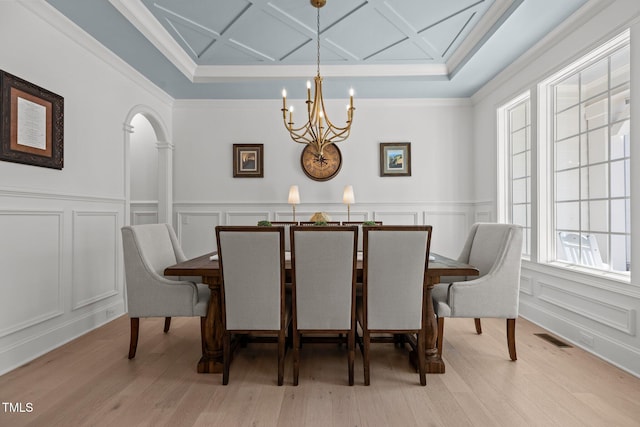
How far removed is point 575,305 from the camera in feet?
9.01

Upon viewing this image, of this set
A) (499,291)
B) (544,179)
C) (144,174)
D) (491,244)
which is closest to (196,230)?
(144,174)

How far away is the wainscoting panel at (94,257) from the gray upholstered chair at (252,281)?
5.59 ft

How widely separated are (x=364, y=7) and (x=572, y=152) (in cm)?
217

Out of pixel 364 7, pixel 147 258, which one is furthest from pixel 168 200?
pixel 364 7

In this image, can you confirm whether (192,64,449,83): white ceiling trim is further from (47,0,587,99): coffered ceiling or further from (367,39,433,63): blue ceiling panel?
(367,39,433,63): blue ceiling panel

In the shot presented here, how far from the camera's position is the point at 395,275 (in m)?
1.99

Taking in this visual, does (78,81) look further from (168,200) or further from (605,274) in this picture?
(605,274)

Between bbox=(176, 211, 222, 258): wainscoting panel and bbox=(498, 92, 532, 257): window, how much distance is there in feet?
12.0

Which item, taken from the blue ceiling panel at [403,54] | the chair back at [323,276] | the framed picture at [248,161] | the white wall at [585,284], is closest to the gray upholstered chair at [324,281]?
the chair back at [323,276]

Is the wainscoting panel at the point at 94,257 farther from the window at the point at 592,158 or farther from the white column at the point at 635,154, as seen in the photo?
the window at the point at 592,158

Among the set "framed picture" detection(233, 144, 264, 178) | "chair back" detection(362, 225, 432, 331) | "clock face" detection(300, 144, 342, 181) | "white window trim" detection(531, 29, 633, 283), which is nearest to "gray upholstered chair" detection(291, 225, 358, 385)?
"chair back" detection(362, 225, 432, 331)

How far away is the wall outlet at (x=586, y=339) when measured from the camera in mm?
2559

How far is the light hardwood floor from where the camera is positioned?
1.75 m

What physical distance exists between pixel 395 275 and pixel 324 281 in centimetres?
41
